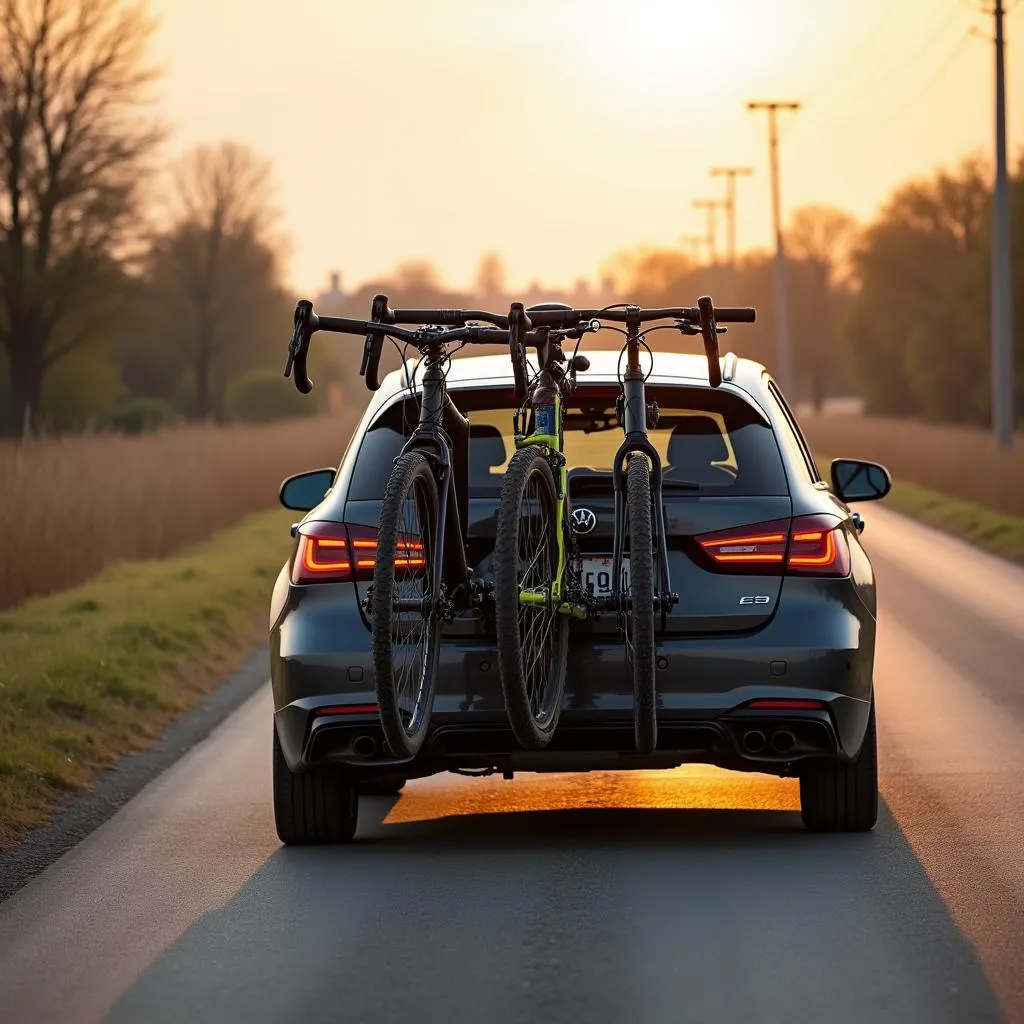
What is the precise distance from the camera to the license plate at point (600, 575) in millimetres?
7258

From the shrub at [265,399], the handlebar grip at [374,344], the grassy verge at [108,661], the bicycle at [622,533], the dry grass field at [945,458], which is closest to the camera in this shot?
the bicycle at [622,533]

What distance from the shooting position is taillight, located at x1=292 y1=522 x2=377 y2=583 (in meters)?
7.33

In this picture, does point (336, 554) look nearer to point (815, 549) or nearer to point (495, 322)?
point (495, 322)

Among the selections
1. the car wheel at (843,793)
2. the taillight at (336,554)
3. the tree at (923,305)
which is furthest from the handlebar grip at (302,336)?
the tree at (923,305)

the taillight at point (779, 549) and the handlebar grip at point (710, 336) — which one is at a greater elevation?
the handlebar grip at point (710, 336)

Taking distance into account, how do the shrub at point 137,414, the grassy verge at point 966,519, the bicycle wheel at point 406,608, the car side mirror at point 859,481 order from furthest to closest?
the shrub at point 137,414 → the grassy verge at point 966,519 → the car side mirror at point 859,481 → the bicycle wheel at point 406,608

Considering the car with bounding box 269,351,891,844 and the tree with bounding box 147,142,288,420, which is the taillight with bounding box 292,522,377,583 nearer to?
the car with bounding box 269,351,891,844

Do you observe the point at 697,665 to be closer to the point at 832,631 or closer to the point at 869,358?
the point at 832,631

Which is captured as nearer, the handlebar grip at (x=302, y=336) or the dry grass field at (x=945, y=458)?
the handlebar grip at (x=302, y=336)

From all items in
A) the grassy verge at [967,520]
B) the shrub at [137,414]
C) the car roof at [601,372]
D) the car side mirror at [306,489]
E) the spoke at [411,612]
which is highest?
the car roof at [601,372]

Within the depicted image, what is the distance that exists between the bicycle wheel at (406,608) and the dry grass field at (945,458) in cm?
2421

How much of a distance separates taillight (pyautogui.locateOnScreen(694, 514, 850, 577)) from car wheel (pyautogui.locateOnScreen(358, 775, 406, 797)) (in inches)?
49.6

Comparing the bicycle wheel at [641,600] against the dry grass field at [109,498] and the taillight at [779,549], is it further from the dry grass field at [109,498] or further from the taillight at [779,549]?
the dry grass field at [109,498]

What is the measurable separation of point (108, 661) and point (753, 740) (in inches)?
255
